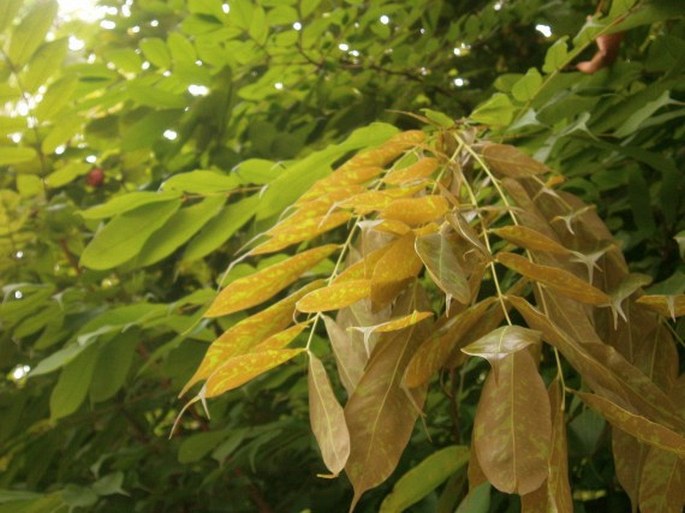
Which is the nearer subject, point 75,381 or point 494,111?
point 494,111

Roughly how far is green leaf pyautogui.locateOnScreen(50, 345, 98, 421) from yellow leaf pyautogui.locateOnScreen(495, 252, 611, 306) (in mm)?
495

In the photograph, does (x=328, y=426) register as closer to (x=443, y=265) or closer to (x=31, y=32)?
(x=443, y=265)

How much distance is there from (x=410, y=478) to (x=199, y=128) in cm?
57

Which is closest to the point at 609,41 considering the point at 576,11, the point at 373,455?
the point at 576,11

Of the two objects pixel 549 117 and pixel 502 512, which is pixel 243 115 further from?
pixel 502 512

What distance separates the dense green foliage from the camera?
2.54ft

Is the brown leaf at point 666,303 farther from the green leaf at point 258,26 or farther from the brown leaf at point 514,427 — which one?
the green leaf at point 258,26

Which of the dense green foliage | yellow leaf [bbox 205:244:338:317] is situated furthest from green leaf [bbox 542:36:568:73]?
yellow leaf [bbox 205:244:338:317]

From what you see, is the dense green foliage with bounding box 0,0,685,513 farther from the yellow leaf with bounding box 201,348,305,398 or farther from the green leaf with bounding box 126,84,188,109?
the yellow leaf with bounding box 201,348,305,398

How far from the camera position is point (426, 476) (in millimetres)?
608

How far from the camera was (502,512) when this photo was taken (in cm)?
83

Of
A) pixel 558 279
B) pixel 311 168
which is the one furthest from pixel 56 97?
pixel 558 279

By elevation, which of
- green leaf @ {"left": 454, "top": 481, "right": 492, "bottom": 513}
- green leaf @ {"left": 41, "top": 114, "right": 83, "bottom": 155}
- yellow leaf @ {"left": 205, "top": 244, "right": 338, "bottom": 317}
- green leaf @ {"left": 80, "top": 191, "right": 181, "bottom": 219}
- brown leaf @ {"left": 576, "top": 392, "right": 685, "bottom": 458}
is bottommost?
green leaf @ {"left": 454, "top": 481, "right": 492, "bottom": 513}

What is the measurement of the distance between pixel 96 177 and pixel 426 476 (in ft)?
2.51
